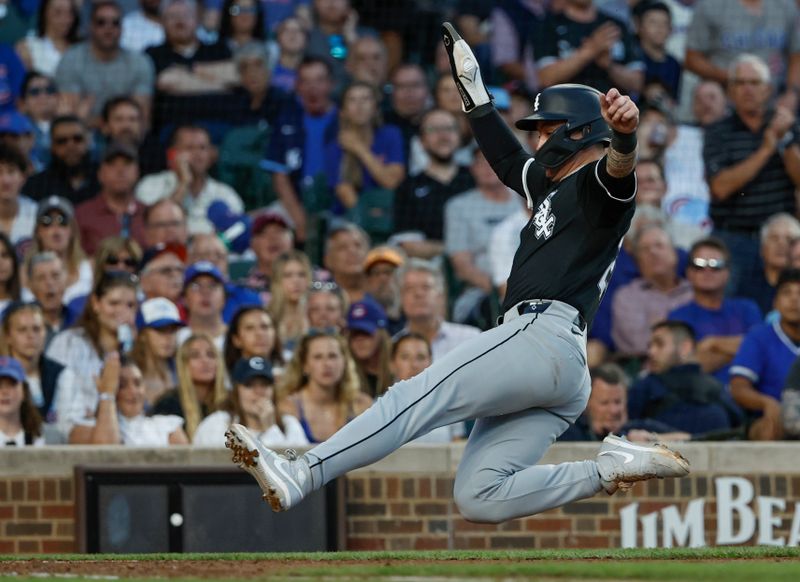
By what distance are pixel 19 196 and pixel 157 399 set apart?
8.33ft

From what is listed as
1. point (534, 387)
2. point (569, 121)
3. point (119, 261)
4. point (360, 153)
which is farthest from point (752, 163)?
point (534, 387)

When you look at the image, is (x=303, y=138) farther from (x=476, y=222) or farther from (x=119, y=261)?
(x=119, y=261)

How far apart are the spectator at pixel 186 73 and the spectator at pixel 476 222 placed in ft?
6.72

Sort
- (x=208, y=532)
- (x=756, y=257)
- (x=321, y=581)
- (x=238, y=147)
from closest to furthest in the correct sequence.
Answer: (x=321, y=581), (x=208, y=532), (x=756, y=257), (x=238, y=147)

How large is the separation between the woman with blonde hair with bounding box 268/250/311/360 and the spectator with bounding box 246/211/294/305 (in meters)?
0.52

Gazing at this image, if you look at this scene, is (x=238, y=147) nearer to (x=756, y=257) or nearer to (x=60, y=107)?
(x=60, y=107)

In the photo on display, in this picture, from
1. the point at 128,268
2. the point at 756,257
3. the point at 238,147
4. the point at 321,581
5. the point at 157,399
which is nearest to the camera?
the point at 321,581

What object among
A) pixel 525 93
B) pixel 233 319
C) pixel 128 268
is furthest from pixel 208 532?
pixel 525 93

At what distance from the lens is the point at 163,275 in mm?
9547

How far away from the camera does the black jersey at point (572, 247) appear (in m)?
5.18

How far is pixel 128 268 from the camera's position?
9609 millimetres

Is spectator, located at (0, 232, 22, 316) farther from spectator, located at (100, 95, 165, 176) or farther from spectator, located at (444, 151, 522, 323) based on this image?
spectator, located at (444, 151, 522, 323)

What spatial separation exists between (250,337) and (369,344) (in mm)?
716

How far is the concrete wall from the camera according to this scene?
8.24 metres
